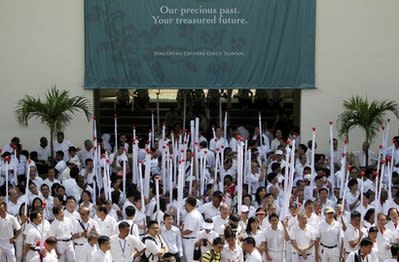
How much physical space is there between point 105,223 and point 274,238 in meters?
2.32

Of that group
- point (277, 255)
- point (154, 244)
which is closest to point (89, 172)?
point (154, 244)

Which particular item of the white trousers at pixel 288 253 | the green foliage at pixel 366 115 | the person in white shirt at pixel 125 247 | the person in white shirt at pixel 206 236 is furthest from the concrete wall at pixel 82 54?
the person in white shirt at pixel 125 247

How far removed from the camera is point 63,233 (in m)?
14.2

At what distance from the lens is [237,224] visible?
13867 millimetres

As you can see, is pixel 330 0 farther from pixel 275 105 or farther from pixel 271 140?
pixel 275 105

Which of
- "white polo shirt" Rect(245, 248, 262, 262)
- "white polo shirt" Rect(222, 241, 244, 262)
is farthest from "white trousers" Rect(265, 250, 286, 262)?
"white polo shirt" Rect(222, 241, 244, 262)

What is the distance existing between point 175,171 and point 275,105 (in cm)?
769

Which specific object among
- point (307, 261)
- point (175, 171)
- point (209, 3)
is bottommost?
point (307, 261)

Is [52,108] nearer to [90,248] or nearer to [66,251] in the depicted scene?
[66,251]

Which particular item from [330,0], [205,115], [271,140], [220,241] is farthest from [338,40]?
[220,241]

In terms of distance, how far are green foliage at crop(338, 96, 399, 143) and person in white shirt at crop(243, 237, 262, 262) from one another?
21.4 ft

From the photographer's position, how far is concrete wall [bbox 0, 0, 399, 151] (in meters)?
20.0

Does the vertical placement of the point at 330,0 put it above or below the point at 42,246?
above

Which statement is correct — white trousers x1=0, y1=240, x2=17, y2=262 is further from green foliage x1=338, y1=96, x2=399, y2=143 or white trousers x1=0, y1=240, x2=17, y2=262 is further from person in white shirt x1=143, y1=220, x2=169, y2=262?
green foliage x1=338, y1=96, x2=399, y2=143
